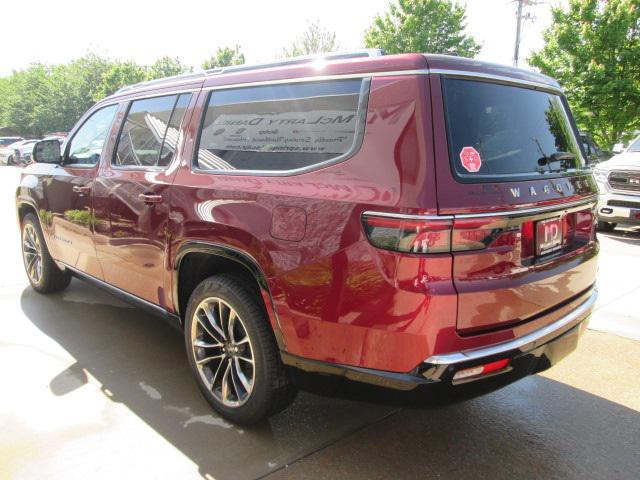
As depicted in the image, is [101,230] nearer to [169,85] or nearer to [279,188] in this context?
[169,85]

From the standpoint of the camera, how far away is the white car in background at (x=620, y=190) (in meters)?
8.12

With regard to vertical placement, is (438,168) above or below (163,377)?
above

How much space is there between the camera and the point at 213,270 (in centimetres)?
298

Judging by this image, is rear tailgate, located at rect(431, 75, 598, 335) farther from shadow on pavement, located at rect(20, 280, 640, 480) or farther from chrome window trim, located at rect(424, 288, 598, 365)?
shadow on pavement, located at rect(20, 280, 640, 480)

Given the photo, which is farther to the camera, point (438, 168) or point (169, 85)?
point (169, 85)

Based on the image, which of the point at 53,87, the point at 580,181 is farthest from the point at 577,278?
the point at 53,87

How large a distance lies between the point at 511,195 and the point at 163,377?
247 cm

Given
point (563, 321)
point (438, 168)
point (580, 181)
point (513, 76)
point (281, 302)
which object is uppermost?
point (513, 76)

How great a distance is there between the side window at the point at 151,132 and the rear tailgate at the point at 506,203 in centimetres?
175

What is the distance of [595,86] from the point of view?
15.5 metres

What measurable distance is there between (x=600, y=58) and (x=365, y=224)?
16910 mm

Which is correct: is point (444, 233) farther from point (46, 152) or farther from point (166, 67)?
point (166, 67)

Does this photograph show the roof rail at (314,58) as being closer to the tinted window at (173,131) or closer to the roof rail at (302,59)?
the roof rail at (302,59)

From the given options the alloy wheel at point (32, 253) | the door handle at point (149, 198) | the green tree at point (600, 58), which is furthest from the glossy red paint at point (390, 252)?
the green tree at point (600, 58)
